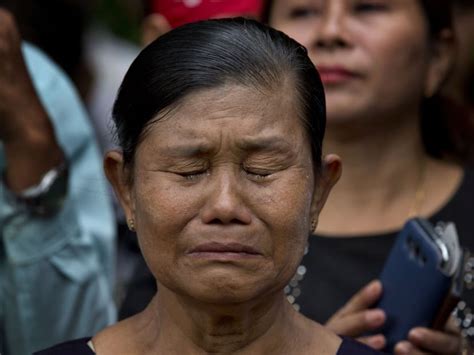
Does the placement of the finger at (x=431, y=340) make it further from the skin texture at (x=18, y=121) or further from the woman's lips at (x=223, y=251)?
the skin texture at (x=18, y=121)

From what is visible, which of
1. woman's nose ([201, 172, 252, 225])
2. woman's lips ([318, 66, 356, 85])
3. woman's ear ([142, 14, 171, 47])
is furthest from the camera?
woman's ear ([142, 14, 171, 47])

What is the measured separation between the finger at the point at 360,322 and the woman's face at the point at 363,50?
781 mm

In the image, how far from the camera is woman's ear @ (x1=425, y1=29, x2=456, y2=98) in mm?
4406

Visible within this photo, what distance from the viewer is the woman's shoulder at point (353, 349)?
3.13 m

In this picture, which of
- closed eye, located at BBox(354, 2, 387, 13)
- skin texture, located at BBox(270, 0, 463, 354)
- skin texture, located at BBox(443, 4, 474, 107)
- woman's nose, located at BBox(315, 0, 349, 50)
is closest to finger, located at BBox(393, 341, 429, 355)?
skin texture, located at BBox(270, 0, 463, 354)

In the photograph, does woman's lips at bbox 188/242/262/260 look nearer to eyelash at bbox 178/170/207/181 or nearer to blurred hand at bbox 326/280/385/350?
eyelash at bbox 178/170/207/181

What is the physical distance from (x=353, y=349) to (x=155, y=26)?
7.29 ft

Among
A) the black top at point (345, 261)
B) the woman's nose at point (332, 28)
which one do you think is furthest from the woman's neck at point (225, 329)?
the woman's nose at point (332, 28)

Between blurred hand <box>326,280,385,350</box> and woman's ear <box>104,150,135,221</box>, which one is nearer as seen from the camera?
woman's ear <box>104,150,135,221</box>

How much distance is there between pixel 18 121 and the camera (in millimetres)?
3922

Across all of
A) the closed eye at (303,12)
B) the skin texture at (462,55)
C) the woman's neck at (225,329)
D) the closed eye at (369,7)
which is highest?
the closed eye at (369,7)

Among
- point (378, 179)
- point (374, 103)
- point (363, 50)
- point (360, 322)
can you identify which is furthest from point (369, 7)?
point (360, 322)

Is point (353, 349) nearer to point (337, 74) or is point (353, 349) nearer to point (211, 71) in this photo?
point (211, 71)

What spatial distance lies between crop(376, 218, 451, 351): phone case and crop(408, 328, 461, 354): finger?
3 cm
